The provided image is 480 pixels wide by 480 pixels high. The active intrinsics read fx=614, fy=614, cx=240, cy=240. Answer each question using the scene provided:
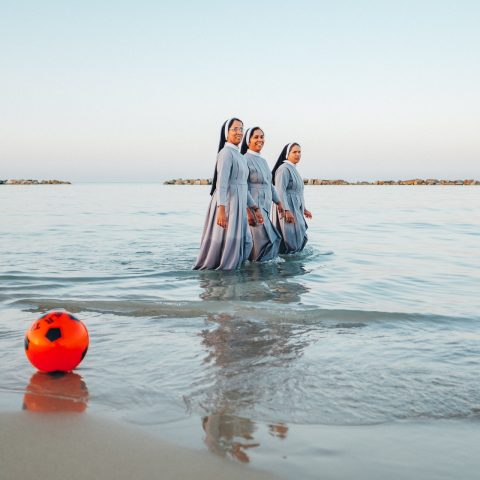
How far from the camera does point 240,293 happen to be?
759 centimetres

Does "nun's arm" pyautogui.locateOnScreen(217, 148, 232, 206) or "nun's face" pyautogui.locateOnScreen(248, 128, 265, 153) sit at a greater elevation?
"nun's face" pyautogui.locateOnScreen(248, 128, 265, 153)

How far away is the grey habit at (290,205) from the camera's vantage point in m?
11.4

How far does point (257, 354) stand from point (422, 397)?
1392 mm

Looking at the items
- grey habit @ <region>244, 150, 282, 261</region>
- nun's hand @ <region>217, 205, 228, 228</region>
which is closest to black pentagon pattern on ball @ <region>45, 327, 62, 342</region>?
nun's hand @ <region>217, 205, 228, 228</region>

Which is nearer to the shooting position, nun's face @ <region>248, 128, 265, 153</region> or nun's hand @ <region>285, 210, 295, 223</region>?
nun's face @ <region>248, 128, 265, 153</region>

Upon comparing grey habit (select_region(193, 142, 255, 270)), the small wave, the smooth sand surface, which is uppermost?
grey habit (select_region(193, 142, 255, 270))

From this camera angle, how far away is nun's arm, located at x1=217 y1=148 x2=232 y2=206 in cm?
876

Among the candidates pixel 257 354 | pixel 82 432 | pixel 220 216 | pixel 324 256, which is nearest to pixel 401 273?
pixel 324 256

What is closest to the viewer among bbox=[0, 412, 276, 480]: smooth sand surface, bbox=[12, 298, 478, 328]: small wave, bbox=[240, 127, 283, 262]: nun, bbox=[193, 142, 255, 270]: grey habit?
bbox=[0, 412, 276, 480]: smooth sand surface

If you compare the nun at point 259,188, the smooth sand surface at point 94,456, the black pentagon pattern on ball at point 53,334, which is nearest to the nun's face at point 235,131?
the nun at point 259,188

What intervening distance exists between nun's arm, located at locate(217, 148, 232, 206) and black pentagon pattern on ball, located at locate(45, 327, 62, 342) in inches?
194

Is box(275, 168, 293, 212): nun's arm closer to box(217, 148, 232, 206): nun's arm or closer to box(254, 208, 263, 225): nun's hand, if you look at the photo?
box(254, 208, 263, 225): nun's hand

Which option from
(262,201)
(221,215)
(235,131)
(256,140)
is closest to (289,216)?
(262,201)

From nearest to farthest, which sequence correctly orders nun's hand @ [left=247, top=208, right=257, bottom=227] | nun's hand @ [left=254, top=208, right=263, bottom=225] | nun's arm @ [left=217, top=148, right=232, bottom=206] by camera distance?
nun's arm @ [left=217, top=148, right=232, bottom=206], nun's hand @ [left=254, top=208, right=263, bottom=225], nun's hand @ [left=247, top=208, right=257, bottom=227]
